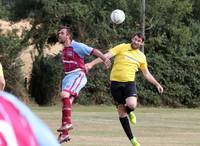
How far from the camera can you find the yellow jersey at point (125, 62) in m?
12.5

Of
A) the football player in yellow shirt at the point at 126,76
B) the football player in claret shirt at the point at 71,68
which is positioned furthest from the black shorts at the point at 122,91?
the football player in claret shirt at the point at 71,68

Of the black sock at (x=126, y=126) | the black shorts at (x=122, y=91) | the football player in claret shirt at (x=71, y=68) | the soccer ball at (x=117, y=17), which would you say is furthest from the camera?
the soccer ball at (x=117, y=17)

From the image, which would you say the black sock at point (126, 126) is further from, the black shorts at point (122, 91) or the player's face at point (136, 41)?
the player's face at point (136, 41)

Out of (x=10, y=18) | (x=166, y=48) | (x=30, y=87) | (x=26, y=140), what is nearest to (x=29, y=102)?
(x=30, y=87)

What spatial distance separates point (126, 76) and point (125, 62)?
303 millimetres

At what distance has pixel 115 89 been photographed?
40.8 feet

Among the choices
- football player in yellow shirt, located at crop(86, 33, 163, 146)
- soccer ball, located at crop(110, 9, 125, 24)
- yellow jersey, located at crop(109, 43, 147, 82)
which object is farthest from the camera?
soccer ball, located at crop(110, 9, 125, 24)

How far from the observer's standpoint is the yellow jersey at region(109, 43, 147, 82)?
12.5 metres

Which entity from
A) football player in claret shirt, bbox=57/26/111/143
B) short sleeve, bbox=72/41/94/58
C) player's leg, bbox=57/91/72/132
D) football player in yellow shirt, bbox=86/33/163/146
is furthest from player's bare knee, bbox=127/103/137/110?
short sleeve, bbox=72/41/94/58

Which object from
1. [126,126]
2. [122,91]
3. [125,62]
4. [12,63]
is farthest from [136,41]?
[12,63]

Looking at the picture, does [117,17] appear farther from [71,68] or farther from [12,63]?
[71,68]

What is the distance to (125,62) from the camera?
12.6 m

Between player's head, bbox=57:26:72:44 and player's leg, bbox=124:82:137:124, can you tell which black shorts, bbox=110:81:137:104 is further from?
player's head, bbox=57:26:72:44

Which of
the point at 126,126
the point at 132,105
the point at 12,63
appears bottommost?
the point at 12,63
